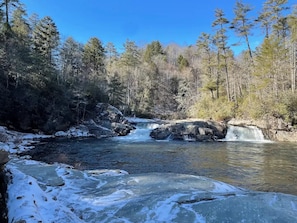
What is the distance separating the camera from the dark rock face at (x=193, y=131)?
69.3ft

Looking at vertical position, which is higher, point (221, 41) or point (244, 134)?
point (221, 41)

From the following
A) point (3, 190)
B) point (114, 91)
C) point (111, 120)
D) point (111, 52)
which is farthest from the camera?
point (111, 52)

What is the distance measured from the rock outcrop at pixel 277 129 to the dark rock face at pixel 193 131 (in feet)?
10.9

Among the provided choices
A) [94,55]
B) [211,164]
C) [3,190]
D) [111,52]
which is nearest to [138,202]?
[3,190]

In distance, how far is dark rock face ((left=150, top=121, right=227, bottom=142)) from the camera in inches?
831

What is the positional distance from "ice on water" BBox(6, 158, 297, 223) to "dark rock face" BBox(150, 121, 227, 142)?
1561 cm

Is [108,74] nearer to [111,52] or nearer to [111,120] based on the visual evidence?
[111,52]

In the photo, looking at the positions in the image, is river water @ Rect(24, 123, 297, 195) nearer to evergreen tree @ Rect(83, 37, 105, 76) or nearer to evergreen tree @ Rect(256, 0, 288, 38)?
evergreen tree @ Rect(256, 0, 288, 38)

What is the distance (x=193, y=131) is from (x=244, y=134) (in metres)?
4.57

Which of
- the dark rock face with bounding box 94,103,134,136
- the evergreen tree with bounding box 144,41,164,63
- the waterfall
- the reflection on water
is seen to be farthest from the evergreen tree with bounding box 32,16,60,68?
the evergreen tree with bounding box 144,41,164,63

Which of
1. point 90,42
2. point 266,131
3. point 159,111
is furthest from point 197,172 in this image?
point 90,42

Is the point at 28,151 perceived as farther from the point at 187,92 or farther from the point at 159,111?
the point at 187,92

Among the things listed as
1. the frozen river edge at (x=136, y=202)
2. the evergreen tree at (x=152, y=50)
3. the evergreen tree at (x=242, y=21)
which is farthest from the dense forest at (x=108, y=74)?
the frozen river edge at (x=136, y=202)

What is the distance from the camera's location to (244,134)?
70.5 feet
